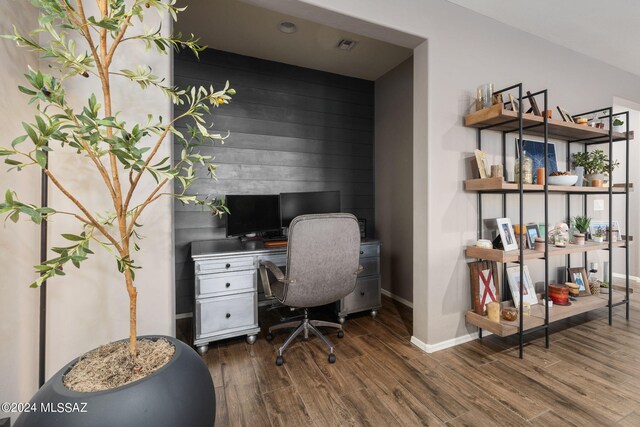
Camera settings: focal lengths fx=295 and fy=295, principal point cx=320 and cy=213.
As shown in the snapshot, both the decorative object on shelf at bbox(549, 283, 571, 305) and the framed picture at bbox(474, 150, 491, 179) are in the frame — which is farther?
the decorative object on shelf at bbox(549, 283, 571, 305)

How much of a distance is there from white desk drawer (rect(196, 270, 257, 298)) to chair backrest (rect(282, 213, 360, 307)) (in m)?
0.44

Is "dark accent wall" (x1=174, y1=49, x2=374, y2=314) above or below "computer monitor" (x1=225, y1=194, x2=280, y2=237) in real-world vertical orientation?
above

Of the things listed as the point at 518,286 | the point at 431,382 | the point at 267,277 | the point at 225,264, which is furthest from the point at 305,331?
the point at 518,286

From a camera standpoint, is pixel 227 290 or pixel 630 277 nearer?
pixel 227 290

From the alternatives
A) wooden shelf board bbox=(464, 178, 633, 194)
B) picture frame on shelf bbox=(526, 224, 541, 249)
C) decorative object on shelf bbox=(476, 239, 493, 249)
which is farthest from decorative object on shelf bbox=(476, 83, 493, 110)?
picture frame on shelf bbox=(526, 224, 541, 249)

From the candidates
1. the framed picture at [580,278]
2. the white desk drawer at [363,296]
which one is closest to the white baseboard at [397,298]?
the white desk drawer at [363,296]

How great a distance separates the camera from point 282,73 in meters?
3.35

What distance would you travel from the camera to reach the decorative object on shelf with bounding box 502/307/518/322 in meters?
2.25

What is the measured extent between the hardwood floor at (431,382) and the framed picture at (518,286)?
0.31 metres

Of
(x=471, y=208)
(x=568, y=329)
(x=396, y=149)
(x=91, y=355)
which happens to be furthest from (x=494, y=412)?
(x=396, y=149)

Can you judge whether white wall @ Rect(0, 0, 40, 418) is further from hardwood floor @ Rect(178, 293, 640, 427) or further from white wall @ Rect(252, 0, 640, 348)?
white wall @ Rect(252, 0, 640, 348)

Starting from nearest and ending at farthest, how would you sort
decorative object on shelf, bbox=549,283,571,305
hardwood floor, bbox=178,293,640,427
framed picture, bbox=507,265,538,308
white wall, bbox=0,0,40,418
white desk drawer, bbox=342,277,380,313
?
white wall, bbox=0,0,40,418, hardwood floor, bbox=178,293,640,427, framed picture, bbox=507,265,538,308, decorative object on shelf, bbox=549,283,571,305, white desk drawer, bbox=342,277,380,313

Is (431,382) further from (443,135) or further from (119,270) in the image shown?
(119,270)

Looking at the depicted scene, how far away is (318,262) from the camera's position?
208 centimetres
